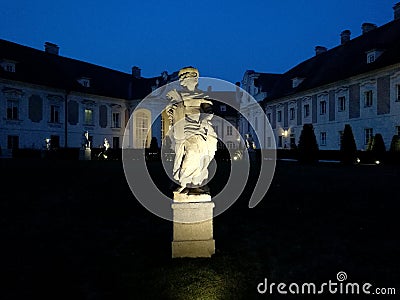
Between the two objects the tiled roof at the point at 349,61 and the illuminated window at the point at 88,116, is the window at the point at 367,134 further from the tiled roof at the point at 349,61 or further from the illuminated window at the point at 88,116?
the illuminated window at the point at 88,116

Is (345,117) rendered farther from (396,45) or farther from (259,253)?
(259,253)

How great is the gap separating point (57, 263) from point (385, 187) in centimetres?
1011

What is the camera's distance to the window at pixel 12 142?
106ft

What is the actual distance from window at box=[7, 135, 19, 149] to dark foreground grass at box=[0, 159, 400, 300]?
86.0ft

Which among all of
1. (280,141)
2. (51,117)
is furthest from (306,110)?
(51,117)

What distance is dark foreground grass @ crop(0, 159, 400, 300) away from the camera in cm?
404

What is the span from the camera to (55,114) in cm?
3731

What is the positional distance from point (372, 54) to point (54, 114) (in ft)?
103

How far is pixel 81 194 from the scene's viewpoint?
32.4 ft

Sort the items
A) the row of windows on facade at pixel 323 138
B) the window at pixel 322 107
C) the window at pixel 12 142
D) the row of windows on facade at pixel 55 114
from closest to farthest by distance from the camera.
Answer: the row of windows on facade at pixel 323 138, the window at pixel 12 142, the row of windows on facade at pixel 55 114, the window at pixel 322 107

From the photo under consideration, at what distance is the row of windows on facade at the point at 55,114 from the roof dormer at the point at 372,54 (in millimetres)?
29326

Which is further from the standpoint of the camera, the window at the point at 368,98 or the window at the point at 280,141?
the window at the point at 280,141

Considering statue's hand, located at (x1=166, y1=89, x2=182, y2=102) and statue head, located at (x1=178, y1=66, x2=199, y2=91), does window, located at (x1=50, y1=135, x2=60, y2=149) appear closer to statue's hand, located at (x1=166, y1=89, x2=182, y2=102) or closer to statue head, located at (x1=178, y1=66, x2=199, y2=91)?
statue's hand, located at (x1=166, y1=89, x2=182, y2=102)

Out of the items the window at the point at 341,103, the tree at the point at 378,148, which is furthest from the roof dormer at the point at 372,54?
the tree at the point at 378,148
